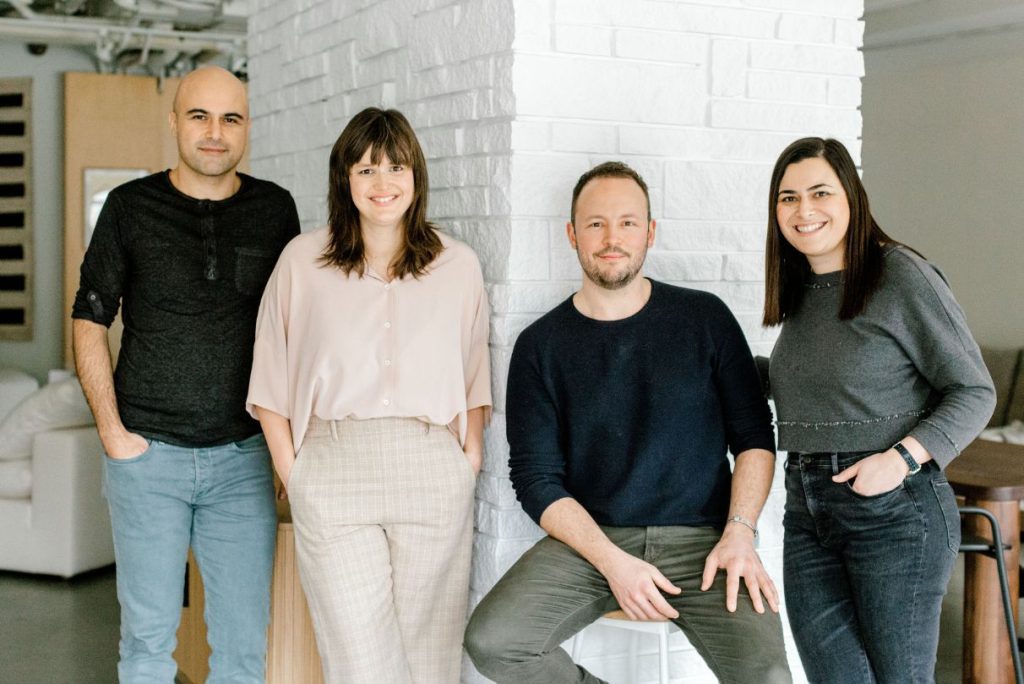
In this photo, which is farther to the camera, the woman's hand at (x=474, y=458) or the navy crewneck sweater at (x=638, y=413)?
the woman's hand at (x=474, y=458)

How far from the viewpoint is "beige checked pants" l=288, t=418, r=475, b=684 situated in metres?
2.26

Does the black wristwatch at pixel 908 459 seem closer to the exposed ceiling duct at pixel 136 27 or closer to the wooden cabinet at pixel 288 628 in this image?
the wooden cabinet at pixel 288 628

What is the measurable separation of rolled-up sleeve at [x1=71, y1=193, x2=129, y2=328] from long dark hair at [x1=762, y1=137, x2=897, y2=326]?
1357 millimetres

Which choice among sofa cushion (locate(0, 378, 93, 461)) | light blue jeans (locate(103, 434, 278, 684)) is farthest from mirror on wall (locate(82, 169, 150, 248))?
light blue jeans (locate(103, 434, 278, 684))

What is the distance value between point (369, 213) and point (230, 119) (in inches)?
16.4

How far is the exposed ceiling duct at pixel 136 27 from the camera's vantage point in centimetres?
600

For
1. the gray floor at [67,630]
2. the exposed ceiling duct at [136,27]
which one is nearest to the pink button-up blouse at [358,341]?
the gray floor at [67,630]

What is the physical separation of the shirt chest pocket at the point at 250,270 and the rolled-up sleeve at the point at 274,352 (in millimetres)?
104

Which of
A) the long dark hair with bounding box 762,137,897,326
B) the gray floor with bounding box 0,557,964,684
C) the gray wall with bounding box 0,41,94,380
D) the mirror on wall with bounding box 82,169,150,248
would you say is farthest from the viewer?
the gray wall with bounding box 0,41,94,380

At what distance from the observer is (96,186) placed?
6980mm

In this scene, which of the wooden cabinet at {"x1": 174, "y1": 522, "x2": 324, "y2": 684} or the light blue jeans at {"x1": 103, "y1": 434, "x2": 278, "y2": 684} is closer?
the light blue jeans at {"x1": 103, "y1": 434, "x2": 278, "y2": 684}

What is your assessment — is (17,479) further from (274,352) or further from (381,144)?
(381,144)

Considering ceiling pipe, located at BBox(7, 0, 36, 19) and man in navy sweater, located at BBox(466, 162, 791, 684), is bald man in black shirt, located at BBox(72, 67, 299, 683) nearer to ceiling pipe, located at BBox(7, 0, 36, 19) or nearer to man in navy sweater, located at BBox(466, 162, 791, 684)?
man in navy sweater, located at BBox(466, 162, 791, 684)

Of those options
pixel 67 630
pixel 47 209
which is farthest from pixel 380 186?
pixel 47 209
